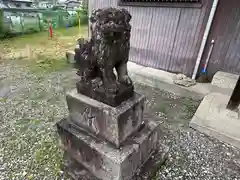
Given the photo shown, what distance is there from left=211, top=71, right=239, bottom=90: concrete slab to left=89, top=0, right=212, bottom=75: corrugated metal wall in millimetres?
812

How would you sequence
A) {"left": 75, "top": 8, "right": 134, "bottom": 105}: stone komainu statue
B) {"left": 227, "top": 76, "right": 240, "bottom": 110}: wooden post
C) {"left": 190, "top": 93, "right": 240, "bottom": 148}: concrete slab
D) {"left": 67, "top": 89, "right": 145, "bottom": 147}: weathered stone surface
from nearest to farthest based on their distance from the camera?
{"left": 75, "top": 8, "right": 134, "bottom": 105}: stone komainu statue, {"left": 67, "top": 89, "right": 145, "bottom": 147}: weathered stone surface, {"left": 190, "top": 93, "right": 240, "bottom": 148}: concrete slab, {"left": 227, "top": 76, "right": 240, "bottom": 110}: wooden post

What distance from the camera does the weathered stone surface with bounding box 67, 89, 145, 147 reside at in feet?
4.56

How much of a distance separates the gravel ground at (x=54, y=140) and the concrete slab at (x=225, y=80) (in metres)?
0.64

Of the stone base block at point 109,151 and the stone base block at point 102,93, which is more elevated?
the stone base block at point 102,93

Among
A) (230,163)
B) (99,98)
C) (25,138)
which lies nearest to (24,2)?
(25,138)

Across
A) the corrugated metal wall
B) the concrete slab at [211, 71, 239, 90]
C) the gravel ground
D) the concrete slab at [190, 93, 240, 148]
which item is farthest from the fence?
the concrete slab at [190, 93, 240, 148]

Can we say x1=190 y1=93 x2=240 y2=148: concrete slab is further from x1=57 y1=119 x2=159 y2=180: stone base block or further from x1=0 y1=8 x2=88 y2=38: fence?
x1=0 y1=8 x2=88 y2=38: fence

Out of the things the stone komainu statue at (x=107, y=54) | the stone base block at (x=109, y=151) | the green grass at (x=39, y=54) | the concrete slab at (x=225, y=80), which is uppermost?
the stone komainu statue at (x=107, y=54)

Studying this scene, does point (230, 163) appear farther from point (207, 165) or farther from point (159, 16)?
point (159, 16)

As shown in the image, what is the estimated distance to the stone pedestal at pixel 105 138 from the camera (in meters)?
1.42

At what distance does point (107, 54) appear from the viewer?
131 centimetres

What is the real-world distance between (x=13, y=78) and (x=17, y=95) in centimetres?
118

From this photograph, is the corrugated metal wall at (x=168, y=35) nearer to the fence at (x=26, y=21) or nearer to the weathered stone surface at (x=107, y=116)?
the weathered stone surface at (x=107, y=116)

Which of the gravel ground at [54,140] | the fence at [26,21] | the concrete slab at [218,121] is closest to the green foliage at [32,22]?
the fence at [26,21]
